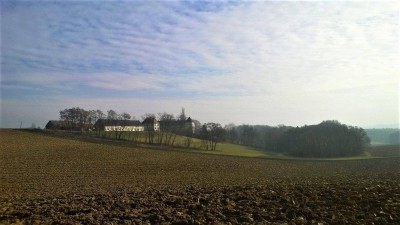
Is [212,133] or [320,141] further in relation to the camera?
[212,133]

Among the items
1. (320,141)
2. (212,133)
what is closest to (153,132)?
(212,133)

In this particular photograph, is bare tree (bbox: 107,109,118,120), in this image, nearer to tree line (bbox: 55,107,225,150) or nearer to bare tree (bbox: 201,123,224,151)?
tree line (bbox: 55,107,225,150)

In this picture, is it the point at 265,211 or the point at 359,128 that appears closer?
the point at 265,211

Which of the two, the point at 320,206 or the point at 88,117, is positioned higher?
the point at 88,117

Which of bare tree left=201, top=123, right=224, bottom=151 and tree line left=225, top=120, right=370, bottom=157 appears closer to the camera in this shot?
tree line left=225, top=120, right=370, bottom=157

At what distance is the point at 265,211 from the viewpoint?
43.6ft

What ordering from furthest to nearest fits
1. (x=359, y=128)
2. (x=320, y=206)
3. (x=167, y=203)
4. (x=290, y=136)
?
(x=290, y=136), (x=359, y=128), (x=167, y=203), (x=320, y=206)

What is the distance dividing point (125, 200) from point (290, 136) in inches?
4384

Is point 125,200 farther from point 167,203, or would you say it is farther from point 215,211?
point 215,211

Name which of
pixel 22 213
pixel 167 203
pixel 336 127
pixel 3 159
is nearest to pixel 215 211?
pixel 167 203

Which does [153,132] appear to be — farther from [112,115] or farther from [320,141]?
[320,141]

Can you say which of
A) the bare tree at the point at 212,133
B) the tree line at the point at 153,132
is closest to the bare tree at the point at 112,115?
the tree line at the point at 153,132

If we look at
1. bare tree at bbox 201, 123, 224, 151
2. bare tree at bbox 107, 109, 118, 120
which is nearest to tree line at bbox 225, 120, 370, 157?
bare tree at bbox 201, 123, 224, 151

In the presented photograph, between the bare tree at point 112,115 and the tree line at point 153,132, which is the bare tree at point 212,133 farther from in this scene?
the bare tree at point 112,115
